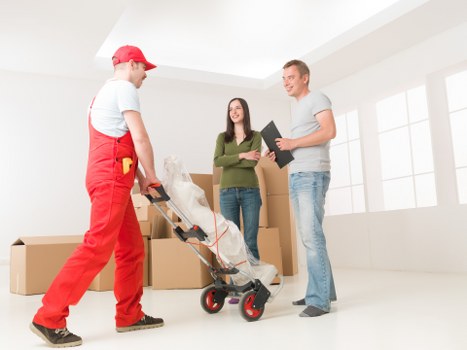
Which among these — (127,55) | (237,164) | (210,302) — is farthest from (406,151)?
(127,55)

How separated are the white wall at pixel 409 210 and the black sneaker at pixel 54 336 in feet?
11.2

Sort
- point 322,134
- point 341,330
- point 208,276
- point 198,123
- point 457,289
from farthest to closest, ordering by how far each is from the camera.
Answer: point 198,123, point 208,276, point 457,289, point 322,134, point 341,330

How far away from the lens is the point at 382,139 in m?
5.05

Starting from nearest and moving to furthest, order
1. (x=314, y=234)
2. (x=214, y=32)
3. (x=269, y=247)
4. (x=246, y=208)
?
(x=314, y=234) → (x=246, y=208) → (x=269, y=247) → (x=214, y=32)

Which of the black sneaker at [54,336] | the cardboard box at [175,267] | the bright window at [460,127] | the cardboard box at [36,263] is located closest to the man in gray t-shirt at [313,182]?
the black sneaker at [54,336]

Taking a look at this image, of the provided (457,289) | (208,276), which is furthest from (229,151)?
(457,289)

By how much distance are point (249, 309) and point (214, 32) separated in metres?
3.30

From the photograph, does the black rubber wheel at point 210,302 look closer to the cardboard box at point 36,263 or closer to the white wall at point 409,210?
the cardboard box at point 36,263

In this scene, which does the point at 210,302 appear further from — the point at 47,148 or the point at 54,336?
the point at 47,148

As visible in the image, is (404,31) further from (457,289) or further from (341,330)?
(341,330)

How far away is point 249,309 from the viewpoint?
2.13m

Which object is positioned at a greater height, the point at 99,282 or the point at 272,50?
the point at 272,50

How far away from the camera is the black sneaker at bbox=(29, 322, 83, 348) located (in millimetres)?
1688

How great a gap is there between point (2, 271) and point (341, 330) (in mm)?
3781
